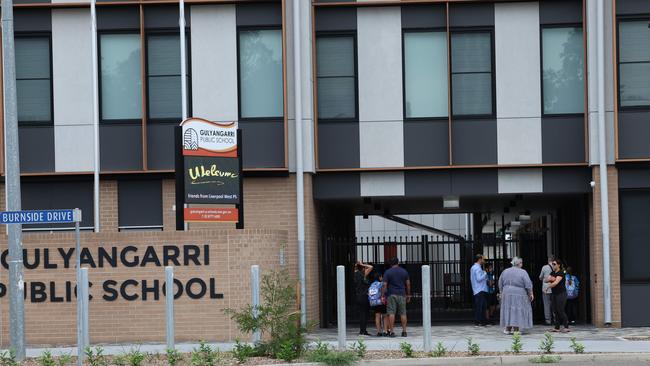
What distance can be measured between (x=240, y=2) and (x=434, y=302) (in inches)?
369

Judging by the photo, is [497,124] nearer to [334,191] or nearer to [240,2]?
[334,191]

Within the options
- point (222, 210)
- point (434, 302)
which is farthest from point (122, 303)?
point (434, 302)

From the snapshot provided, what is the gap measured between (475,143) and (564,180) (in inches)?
86.1

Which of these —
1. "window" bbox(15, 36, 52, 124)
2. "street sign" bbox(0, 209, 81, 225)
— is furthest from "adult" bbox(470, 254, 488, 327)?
"street sign" bbox(0, 209, 81, 225)

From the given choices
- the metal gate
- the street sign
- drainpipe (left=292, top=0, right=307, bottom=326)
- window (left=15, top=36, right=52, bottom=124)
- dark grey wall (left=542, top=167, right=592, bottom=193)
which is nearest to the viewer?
the street sign

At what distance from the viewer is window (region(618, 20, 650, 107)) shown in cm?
2502

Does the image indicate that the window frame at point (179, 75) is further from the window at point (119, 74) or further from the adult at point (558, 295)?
the adult at point (558, 295)

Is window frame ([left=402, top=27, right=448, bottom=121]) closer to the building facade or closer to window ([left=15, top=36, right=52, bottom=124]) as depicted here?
the building facade

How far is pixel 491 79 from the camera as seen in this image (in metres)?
25.7

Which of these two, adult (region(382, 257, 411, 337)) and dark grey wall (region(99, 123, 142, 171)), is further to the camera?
dark grey wall (region(99, 123, 142, 171))

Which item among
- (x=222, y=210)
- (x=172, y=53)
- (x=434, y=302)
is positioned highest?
(x=172, y=53)

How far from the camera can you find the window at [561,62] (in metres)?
25.6

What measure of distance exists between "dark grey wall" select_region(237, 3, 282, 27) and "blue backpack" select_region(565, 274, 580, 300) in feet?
28.9

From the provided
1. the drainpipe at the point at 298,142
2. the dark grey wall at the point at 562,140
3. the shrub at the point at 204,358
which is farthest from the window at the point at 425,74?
the shrub at the point at 204,358
